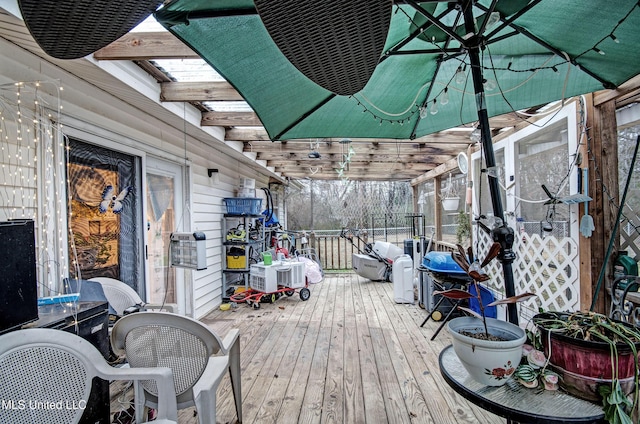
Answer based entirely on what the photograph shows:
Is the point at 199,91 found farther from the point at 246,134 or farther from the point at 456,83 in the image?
the point at 456,83

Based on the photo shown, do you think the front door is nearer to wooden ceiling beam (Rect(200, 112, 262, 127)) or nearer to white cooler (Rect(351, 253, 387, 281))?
wooden ceiling beam (Rect(200, 112, 262, 127))

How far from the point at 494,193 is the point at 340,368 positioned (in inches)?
81.0

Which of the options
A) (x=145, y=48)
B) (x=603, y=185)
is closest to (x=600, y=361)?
(x=603, y=185)

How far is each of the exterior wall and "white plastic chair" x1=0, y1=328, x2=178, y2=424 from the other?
Answer: 1.03m

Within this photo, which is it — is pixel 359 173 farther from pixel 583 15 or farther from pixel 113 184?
pixel 583 15

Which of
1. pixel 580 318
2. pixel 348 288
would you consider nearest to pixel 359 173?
pixel 348 288

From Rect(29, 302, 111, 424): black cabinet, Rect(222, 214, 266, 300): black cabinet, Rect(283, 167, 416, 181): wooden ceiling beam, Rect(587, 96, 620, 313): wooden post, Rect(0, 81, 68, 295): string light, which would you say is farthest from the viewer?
Rect(283, 167, 416, 181): wooden ceiling beam

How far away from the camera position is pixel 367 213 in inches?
331

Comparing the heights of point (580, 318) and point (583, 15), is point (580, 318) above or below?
below

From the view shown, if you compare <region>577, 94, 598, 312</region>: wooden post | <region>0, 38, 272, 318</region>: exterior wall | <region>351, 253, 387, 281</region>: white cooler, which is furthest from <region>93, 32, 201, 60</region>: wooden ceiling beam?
<region>351, 253, 387, 281</region>: white cooler

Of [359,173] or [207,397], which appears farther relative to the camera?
[359,173]

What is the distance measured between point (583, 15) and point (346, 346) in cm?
297

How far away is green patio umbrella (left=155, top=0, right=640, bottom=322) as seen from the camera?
1.20 m

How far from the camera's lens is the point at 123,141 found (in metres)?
2.84
